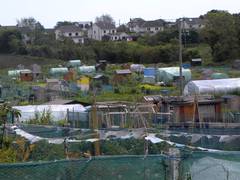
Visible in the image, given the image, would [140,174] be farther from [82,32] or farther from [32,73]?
[82,32]

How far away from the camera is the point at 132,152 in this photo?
7867mm

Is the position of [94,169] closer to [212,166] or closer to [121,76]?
[212,166]

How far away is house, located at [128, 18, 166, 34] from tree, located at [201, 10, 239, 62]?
3786 centimetres

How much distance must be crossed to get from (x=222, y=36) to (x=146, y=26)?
43612 millimetres

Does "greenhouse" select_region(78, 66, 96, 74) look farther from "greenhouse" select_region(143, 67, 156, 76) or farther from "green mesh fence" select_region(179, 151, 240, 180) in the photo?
"green mesh fence" select_region(179, 151, 240, 180)

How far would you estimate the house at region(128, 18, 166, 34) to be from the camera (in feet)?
288

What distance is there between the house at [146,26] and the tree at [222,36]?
124ft

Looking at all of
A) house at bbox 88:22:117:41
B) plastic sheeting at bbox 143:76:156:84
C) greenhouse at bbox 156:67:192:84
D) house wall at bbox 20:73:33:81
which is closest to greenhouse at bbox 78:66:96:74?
house wall at bbox 20:73:33:81

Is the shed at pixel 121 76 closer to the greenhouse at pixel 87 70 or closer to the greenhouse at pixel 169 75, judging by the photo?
the greenhouse at pixel 169 75

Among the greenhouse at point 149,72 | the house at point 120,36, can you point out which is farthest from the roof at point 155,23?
the greenhouse at point 149,72

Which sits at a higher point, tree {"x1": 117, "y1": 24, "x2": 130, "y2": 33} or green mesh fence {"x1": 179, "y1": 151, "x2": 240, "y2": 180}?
tree {"x1": 117, "y1": 24, "x2": 130, "y2": 33}

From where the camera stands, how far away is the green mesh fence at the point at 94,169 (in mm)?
3895

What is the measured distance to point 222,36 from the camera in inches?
1836

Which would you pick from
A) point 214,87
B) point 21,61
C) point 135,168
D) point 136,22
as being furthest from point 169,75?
point 136,22
